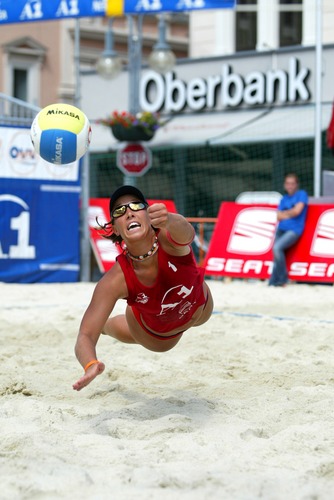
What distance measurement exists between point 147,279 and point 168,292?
121 millimetres

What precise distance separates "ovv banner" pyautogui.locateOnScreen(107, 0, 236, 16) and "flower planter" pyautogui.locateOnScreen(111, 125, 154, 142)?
3.61 metres

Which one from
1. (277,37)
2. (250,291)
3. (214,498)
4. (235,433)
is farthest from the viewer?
(277,37)

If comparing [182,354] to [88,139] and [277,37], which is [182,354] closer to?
[88,139]

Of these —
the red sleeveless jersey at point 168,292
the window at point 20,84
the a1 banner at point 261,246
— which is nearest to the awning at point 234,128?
the a1 banner at point 261,246

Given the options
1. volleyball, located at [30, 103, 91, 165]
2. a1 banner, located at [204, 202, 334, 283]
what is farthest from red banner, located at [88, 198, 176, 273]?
volleyball, located at [30, 103, 91, 165]

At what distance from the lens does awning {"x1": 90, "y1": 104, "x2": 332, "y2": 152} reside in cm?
1659

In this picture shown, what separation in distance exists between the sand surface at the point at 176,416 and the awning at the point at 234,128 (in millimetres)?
10136

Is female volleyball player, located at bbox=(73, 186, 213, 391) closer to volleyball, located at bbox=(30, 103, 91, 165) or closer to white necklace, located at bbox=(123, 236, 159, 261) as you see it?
white necklace, located at bbox=(123, 236, 159, 261)

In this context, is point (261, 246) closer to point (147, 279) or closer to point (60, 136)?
point (60, 136)

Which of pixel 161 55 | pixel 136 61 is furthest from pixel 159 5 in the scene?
pixel 136 61

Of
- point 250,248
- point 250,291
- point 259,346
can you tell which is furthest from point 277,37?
point 259,346

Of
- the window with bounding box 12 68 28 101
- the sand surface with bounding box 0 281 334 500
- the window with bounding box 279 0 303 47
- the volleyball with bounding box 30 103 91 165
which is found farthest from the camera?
the window with bounding box 12 68 28 101

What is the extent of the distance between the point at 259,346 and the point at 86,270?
5571mm

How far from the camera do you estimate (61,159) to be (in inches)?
180
